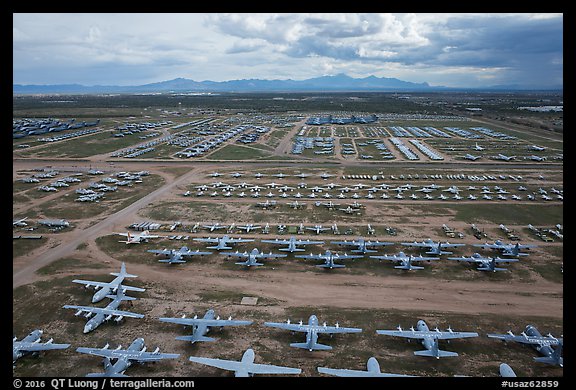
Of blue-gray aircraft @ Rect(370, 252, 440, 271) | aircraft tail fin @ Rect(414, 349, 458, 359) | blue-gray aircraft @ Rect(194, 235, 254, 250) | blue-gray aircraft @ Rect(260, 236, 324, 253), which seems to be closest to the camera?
aircraft tail fin @ Rect(414, 349, 458, 359)

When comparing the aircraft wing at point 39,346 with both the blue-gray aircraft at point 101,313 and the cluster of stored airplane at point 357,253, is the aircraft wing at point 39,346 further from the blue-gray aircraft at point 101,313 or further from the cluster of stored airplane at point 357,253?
the cluster of stored airplane at point 357,253

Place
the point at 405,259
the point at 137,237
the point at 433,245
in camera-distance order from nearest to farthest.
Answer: the point at 405,259 → the point at 433,245 → the point at 137,237

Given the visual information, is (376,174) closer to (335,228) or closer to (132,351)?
(335,228)

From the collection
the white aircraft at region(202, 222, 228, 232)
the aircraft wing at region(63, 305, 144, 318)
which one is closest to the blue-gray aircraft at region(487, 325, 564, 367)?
the aircraft wing at region(63, 305, 144, 318)

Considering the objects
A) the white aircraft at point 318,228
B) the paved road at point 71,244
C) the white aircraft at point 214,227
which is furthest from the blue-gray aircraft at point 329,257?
the paved road at point 71,244

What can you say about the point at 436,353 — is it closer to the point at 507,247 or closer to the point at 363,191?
the point at 507,247

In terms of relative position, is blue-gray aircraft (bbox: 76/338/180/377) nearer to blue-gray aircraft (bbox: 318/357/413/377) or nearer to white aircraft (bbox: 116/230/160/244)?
blue-gray aircraft (bbox: 318/357/413/377)

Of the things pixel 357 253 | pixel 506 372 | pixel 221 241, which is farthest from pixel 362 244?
pixel 506 372
